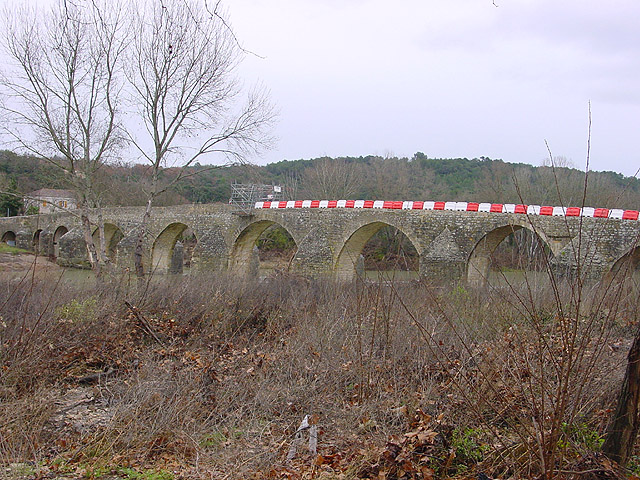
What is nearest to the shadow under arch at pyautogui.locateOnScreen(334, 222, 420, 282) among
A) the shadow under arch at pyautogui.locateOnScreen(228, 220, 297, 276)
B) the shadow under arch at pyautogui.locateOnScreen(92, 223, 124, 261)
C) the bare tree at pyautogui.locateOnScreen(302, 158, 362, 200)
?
the shadow under arch at pyautogui.locateOnScreen(228, 220, 297, 276)

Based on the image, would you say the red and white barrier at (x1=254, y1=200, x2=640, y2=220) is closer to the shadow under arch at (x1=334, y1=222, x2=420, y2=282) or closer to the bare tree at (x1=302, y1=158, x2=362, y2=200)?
the shadow under arch at (x1=334, y1=222, x2=420, y2=282)

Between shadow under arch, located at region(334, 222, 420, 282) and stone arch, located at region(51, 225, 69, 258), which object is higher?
shadow under arch, located at region(334, 222, 420, 282)

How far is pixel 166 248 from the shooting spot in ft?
90.6

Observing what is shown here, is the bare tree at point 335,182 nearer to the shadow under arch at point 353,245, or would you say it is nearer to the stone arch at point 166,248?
the stone arch at point 166,248

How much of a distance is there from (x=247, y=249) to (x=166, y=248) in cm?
617

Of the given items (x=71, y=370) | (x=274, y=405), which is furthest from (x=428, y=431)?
(x=71, y=370)

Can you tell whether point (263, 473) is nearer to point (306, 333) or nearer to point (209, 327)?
point (306, 333)

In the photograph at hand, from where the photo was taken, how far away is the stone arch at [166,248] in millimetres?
26250

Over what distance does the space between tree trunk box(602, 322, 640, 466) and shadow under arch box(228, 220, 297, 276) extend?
18.8m

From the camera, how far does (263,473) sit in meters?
3.92

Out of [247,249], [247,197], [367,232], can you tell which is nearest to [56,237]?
[247,249]

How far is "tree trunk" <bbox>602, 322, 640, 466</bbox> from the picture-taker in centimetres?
285

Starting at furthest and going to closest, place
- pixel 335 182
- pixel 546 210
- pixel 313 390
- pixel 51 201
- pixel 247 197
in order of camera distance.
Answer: pixel 335 182 < pixel 51 201 < pixel 247 197 < pixel 546 210 < pixel 313 390

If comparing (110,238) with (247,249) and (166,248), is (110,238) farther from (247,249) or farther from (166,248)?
(247,249)
